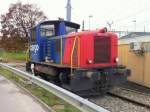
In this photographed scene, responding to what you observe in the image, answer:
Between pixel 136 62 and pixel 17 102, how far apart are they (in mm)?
9296

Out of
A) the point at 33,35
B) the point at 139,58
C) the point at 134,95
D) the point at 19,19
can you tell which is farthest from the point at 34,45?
the point at 19,19

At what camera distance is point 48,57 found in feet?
59.0

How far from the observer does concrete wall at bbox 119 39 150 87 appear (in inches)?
719

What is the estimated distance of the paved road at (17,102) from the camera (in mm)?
10391

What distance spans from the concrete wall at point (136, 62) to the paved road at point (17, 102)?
668 centimetres

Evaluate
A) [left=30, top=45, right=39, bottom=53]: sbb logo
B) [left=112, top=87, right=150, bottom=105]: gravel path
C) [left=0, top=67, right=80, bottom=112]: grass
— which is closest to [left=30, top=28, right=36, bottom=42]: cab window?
[left=30, top=45, right=39, bottom=53]: sbb logo

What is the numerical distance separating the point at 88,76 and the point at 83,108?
18.6 ft

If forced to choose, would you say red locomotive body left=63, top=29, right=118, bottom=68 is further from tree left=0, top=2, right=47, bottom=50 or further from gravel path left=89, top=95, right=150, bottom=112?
tree left=0, top=2, right=47, bottom=50

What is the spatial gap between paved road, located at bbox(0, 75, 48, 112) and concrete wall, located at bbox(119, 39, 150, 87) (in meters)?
6.68

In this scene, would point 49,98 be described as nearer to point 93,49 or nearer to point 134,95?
point 93,49

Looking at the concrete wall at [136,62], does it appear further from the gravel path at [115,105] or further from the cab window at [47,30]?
the cab window at [47,30]

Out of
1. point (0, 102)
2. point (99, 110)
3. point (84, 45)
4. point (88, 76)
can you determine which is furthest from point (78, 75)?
point (99, 110)

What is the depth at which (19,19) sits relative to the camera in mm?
53281

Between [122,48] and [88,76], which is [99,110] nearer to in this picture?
[88,76]
